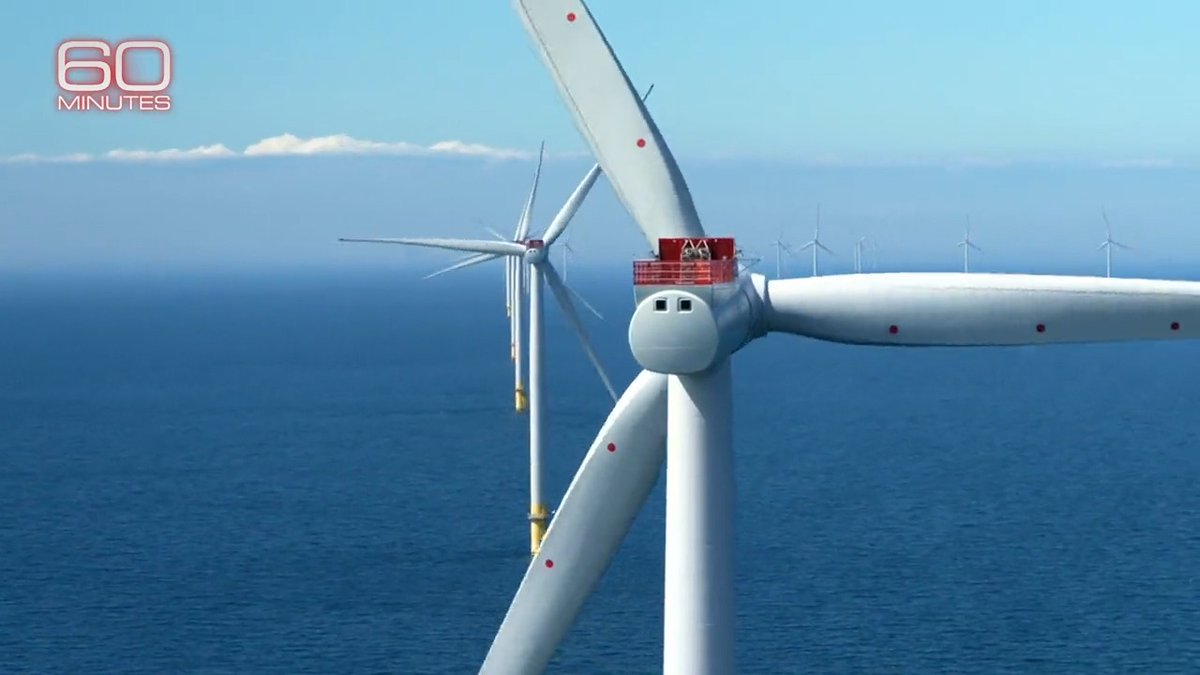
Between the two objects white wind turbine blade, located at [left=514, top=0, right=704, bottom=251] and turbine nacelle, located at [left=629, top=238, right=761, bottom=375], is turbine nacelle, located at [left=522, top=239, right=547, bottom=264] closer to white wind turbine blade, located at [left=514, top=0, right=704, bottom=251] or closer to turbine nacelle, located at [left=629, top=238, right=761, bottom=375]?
white wind turbine blade, located at [left=514, top=0, right=704, bottom=251]

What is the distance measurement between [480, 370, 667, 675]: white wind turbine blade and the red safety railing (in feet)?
9.66

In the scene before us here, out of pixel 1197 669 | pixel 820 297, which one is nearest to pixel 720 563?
pixel 820 297

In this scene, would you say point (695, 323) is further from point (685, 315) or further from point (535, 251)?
point (535, 251)

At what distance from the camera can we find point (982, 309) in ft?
130

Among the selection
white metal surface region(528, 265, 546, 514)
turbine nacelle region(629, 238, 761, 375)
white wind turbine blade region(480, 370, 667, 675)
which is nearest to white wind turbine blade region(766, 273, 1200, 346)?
turbine nacelle region(629, 238, 761, 375)

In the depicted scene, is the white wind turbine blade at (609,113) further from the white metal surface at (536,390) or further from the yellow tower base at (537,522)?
the yellow tower base at (537,522)

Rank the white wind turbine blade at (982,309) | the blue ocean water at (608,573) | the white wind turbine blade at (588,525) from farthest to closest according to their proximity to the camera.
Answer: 1. the blue ocean water at (608,573)
2. the white wind turbine blade at (588,525)
3. the white wind turbine blade at (982,309)

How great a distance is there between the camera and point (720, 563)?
39.6 m

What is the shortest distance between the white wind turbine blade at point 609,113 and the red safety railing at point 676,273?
2927 mm

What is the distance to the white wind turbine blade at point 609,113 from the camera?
4012 cm

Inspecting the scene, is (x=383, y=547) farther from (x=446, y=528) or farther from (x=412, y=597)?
(x=412, y=597)

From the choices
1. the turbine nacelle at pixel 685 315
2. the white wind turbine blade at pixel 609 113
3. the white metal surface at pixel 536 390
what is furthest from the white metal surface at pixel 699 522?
the white metal surface at pixel 536 390

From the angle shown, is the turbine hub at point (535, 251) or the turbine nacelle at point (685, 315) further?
the turbine hub at point (535, 251)

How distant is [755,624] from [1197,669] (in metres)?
26.2
